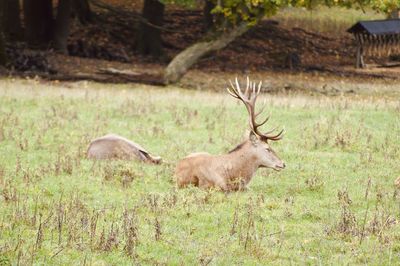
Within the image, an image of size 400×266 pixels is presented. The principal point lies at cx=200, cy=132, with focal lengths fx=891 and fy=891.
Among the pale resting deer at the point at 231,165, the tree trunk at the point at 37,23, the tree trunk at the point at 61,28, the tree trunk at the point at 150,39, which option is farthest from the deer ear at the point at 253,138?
the tree trunk at the point at 150,39

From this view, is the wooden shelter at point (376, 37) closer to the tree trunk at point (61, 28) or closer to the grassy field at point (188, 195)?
the tree trunk at point (61, 28)

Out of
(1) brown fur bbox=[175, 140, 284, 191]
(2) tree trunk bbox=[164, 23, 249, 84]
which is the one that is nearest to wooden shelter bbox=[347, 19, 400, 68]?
(2) tree trunk bbox=[164, 23, 249, 84]

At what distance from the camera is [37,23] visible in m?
28.1

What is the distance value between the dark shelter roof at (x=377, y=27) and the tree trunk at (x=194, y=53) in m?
7.07

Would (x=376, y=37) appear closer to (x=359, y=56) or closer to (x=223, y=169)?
(x=359, y=56)

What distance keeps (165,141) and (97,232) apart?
6083 millimetres

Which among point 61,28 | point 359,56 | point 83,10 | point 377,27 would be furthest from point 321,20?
point 61,28

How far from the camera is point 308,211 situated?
8891mm

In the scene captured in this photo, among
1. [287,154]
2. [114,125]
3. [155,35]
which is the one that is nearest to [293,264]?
[287,154]

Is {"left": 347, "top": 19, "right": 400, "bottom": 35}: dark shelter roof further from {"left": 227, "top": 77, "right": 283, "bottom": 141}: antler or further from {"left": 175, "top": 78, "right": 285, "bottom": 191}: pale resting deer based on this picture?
{"left": 175, "top": 78, "right": 285, "bottom": 191}: pale resting deer

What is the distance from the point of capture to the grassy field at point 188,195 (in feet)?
24.1

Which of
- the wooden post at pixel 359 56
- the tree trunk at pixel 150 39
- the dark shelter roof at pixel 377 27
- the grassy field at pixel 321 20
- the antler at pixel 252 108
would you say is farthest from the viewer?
the grassy field at pixel 321 20

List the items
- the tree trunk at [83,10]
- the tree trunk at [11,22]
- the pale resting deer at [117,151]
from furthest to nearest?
the tree trunk at [83,10] → the tree trunk at [11,22] → the pale resting deer at [117,151]

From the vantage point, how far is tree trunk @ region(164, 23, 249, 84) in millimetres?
23438
